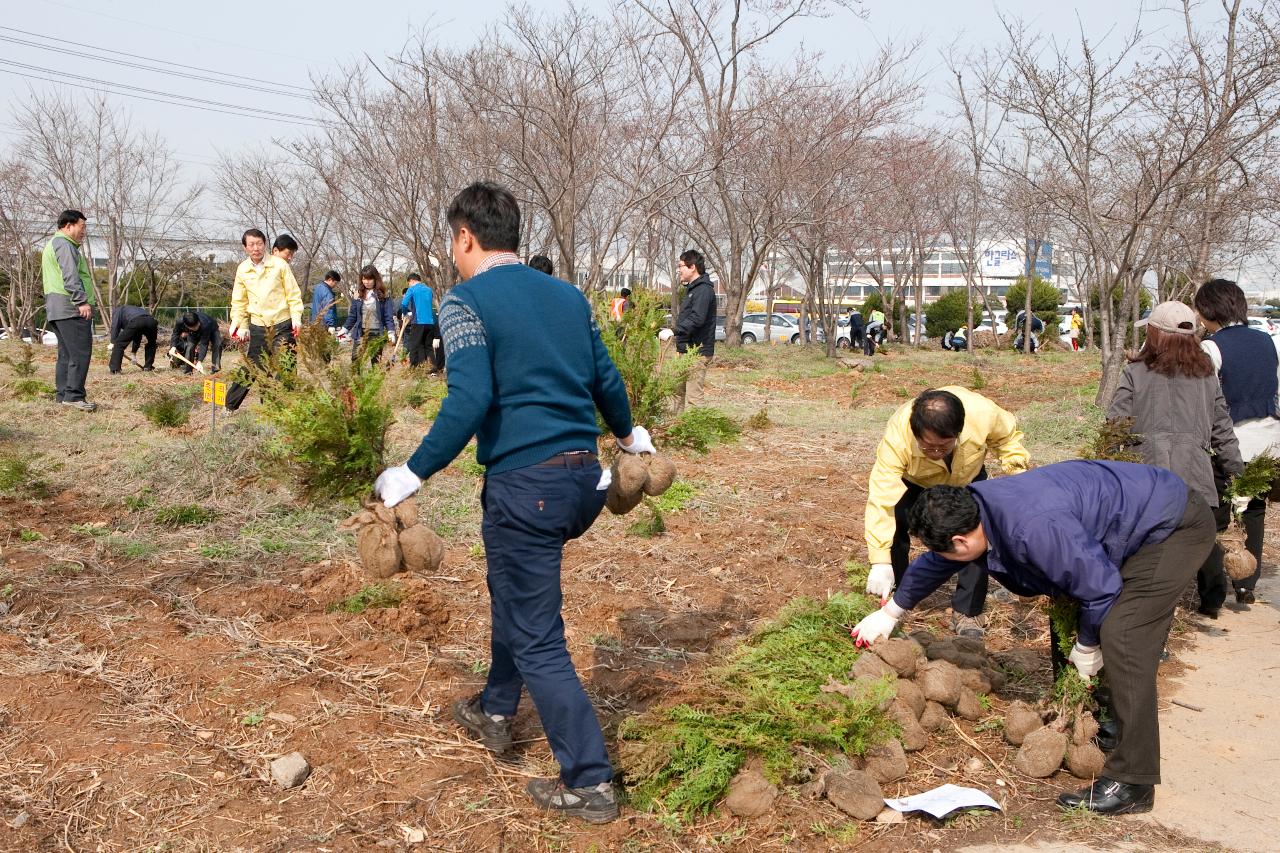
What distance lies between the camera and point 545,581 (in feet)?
9.41

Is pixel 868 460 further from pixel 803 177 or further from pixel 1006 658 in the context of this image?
pixel 803 177

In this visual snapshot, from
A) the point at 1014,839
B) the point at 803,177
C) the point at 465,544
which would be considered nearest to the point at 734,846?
the point at 1014,839

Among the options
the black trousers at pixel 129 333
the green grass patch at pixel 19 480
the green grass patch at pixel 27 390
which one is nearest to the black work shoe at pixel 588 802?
the green grass patch at pixel 19 480

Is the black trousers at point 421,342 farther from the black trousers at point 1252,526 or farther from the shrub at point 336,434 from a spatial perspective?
the black trousers at point 1252,526

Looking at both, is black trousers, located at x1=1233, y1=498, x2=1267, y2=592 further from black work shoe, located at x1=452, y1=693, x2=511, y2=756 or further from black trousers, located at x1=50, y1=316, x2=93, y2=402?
black trousers, located at x1=50, y1=316, x2=93, y2=402

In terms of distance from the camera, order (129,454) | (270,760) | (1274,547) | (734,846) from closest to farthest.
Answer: (734,846) < (270,760) < (1274,547) < (129,454)

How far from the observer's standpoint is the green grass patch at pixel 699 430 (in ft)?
20.1

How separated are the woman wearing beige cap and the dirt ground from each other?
3.03 ft

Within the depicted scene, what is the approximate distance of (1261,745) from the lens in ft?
12.2

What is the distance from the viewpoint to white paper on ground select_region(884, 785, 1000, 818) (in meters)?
3.14

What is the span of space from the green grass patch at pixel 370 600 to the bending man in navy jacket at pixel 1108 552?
2.44 m

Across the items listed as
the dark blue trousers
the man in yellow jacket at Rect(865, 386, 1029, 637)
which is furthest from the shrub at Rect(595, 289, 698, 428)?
the dark blue trousers

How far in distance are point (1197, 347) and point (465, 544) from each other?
12.5 feet

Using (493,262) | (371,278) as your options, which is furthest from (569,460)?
(371,278)
